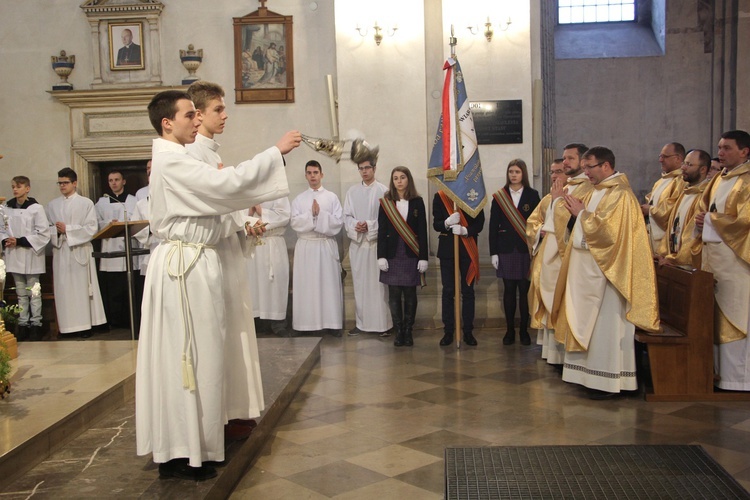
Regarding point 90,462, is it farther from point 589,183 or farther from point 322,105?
point 322,105

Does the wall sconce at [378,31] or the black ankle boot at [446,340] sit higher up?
the wall sconce at [378,31]

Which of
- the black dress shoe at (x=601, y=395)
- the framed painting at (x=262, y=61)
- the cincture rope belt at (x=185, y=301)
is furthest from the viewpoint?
the framed painting at (x=262, y=61)

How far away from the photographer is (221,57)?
32.0ft

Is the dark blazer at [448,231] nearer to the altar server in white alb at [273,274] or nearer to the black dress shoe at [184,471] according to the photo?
the altar server in white alb at [273,274]

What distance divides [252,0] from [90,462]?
704 centimetres

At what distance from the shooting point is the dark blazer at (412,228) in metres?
8.02

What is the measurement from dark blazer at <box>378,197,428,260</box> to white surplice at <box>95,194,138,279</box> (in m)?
3.05

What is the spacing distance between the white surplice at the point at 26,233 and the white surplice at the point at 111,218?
736 mm

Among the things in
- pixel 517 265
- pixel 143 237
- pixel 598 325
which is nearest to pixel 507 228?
pixel 517 265

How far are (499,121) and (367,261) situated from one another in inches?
86.4

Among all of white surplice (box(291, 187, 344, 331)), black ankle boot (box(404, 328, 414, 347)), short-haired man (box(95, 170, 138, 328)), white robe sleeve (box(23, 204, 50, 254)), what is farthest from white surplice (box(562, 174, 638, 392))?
white robe sleeve (box(23, 204, 50, 254))

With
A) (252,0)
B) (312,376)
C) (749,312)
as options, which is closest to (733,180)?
(749,312)

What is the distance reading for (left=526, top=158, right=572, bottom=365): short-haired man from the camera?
6410mm

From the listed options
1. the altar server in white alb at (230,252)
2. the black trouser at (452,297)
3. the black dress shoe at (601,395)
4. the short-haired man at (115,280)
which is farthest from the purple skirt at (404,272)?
the altar server in white alb at (230,252)
